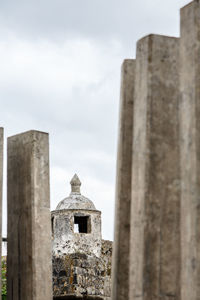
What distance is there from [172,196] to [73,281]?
22.3m

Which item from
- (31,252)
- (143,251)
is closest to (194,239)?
(143,251)

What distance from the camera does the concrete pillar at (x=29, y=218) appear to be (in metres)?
5.63

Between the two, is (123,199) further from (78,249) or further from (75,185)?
(75,185)

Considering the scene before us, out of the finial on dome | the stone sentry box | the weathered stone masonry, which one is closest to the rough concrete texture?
the weathered stone masonry

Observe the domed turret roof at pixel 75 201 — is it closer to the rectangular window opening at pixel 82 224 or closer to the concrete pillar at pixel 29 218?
the rectangular window opening at pixel 82 224

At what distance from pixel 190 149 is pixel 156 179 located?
0.37 m

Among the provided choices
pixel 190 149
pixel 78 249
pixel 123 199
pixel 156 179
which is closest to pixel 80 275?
pixel 78 249

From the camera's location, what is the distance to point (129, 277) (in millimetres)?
4543

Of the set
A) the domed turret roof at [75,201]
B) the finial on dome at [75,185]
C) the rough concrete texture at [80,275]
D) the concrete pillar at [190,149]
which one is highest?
the finial on dome at [75,185]

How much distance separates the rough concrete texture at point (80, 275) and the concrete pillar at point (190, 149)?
2139 cm

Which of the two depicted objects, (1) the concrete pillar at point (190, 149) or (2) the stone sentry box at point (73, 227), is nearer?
(1) the concrete pillar at point (190, 149)

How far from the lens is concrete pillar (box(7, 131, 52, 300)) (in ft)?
18.5

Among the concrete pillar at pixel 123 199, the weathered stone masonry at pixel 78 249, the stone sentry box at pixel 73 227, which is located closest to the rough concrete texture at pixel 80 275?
the weathered stone masonry at pixel 78 249

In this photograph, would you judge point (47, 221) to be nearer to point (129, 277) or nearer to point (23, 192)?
point (23, 192)
